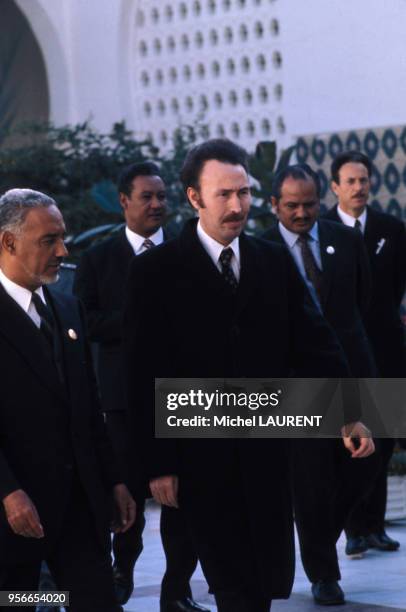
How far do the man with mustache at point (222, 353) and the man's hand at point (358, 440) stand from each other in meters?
0.26

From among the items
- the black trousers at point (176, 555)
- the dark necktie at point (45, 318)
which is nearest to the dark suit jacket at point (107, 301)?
the black trousers at point (176, 555)

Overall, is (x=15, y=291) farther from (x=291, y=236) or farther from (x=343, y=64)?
(x=343, y=64)

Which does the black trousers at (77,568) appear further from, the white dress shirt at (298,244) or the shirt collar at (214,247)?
the white dress shirt at (298,244)

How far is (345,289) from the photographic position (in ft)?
23.2

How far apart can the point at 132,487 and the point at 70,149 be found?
27.0 ft

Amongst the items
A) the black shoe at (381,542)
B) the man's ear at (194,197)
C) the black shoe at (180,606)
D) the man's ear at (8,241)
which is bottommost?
the black shoe at (381,542)

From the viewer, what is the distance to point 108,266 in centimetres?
710

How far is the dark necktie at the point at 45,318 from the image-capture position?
4891 mm

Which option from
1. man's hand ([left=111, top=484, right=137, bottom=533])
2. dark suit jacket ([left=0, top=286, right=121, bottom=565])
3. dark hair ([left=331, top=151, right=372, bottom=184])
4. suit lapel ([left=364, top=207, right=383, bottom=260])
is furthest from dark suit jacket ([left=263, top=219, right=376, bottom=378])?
dark suit jacket ([left=0, top=286, right=121, bottom=565])

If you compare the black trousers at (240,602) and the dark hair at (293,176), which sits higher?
the dark hair at (293,176)

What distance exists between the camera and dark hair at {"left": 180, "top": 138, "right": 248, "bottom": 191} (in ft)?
17.0

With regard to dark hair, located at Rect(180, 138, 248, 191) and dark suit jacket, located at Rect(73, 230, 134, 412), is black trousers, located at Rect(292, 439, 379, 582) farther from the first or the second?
dark hair, located at Rect(180, 138, 248, 191)

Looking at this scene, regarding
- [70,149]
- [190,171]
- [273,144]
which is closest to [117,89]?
[70,149]

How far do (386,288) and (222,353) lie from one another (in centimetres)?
295
